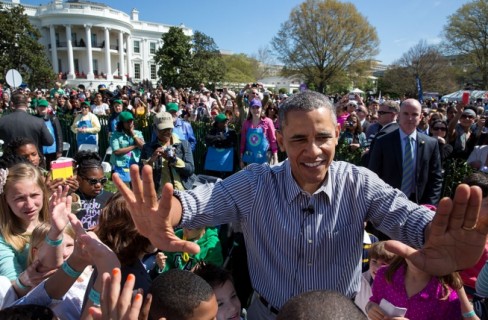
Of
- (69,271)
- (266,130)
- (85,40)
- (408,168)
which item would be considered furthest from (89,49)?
(69,271)

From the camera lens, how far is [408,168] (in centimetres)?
420

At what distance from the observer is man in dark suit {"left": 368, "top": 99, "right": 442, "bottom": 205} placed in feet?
13.7

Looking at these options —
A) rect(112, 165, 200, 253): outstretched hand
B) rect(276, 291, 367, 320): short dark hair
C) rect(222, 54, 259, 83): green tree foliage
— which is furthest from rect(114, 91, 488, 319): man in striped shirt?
rect(222, 54, 259, 83): green tree foliage

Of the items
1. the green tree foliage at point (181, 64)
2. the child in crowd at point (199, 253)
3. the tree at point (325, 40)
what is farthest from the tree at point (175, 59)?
the child in crowd at point (199, 253)

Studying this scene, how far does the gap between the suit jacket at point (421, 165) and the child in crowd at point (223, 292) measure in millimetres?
2752

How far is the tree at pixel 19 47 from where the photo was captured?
2608 cm

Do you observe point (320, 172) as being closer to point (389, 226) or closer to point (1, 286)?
point (389, 226)

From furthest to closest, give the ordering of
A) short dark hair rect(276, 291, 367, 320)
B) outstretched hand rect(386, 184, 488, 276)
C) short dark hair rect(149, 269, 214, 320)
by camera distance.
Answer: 1. short dark hair rect(149, 269, 214, 320)
2. outstretched hand rect(386, 184, 488, 276)
3. short dark hair rect(276, 291, 367, 320)

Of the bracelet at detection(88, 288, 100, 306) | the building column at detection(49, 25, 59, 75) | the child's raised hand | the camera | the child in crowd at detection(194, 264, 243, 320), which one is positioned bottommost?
the child in crowd at detection(194, 264, 243, 320)

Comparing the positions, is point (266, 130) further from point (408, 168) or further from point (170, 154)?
point (408, 168)

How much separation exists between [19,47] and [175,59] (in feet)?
71.5

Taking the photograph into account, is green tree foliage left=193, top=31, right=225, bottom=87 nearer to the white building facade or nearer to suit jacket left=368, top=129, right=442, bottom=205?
the white building facade

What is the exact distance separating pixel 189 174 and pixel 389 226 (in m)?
3.47

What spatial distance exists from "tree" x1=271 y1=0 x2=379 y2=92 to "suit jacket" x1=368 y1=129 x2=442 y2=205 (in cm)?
4337
